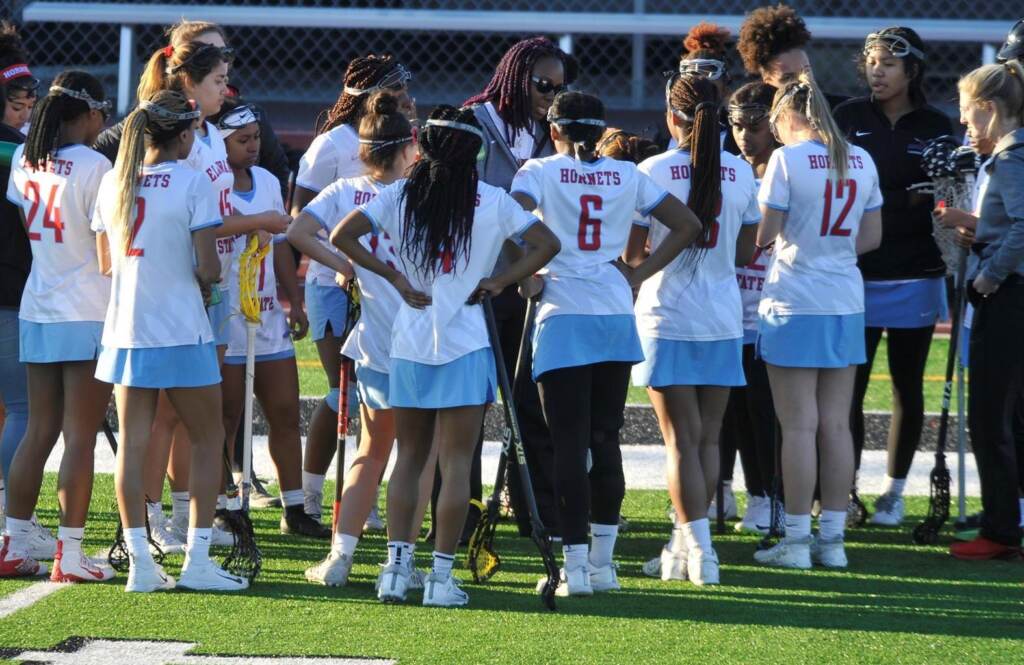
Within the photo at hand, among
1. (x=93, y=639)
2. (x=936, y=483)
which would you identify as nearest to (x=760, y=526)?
(x=936, y=483)

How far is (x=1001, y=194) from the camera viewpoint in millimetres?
6227

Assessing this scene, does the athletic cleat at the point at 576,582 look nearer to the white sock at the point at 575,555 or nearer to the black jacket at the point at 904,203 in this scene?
the white sock at the point at 575,555

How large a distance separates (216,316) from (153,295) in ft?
2.24

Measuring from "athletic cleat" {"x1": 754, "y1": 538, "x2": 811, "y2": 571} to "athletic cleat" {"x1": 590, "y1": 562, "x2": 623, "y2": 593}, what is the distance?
2.51 ft

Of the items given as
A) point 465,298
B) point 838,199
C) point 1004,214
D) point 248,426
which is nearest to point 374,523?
point 248,426

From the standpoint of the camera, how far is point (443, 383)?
5191mm

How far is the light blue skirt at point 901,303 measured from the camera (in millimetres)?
6828

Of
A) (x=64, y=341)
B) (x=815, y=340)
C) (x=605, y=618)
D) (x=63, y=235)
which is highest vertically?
(x=63, y=235)

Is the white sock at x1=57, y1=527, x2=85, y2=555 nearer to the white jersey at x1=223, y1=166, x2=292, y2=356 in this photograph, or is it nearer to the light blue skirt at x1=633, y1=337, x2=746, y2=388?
the white jersey at x1=223, y1=166, x2=292, y2=356

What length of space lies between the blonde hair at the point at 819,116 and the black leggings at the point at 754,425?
1000mm

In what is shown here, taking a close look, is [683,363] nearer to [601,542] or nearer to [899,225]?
[601,542]

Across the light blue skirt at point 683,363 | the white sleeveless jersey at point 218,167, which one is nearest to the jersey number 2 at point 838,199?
the light blue skirt at point 683,363

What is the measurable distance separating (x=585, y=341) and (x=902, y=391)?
7.06 ft

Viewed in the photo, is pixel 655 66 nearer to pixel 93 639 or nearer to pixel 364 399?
pixel 364 399
